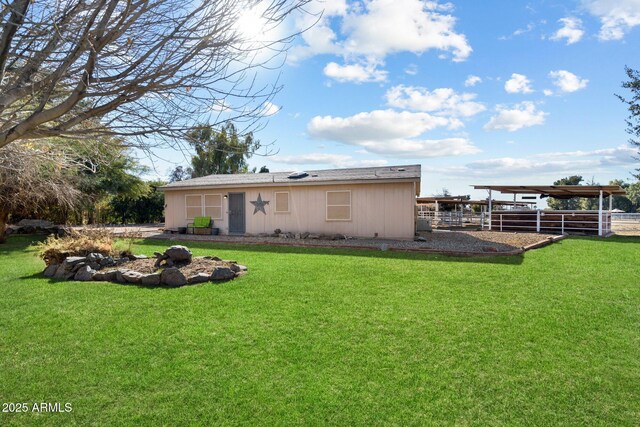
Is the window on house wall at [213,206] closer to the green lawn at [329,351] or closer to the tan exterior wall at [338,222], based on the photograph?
the tan exterior wall at [338,222]

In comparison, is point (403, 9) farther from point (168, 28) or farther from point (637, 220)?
point (637, 220)

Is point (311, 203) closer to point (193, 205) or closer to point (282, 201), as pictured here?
point (282, 201)

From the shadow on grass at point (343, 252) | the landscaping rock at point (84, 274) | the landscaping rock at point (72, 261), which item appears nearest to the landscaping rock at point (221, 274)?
the landscaping rock at point (84, 274)

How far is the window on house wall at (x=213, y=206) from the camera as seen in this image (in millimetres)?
16109

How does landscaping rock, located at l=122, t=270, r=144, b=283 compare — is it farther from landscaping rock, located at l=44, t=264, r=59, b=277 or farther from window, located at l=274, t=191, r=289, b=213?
window, located at l=274, t=191, r=289, b=213

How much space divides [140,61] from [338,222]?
11854 millimetres

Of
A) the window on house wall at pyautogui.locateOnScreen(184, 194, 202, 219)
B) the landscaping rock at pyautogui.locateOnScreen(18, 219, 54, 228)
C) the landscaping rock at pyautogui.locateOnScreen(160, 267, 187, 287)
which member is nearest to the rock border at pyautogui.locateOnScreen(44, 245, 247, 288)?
the landscaping rock at pyautogui.locateOnScreen(160, 267, 187, 287)

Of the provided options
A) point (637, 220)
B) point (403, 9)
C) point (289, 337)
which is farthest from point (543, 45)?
point (637, 220)

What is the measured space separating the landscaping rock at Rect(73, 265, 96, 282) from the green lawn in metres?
0.35

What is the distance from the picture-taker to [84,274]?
6703 millimetres

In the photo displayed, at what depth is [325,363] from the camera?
3.19 m

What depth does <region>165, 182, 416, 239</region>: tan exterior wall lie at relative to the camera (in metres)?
13.0

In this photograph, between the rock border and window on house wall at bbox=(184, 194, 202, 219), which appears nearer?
the rock border

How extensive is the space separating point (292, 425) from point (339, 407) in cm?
38
